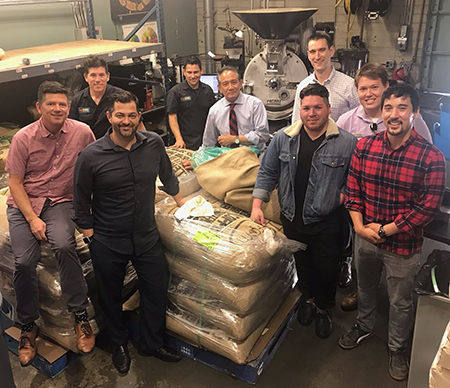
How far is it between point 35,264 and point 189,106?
2091 millimetres

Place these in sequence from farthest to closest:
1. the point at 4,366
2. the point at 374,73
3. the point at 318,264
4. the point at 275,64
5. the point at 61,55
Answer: the point at 275,64 < the point at 61,55 < the point at 318,264 < the point at 374,73 < the point at 4,366

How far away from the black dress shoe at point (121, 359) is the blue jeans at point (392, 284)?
1.51 meters

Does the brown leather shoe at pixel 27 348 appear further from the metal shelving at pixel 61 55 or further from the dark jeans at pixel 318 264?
the metal shelving at pixel 61 55

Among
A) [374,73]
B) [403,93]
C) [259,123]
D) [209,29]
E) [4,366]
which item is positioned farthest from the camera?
[209,29]

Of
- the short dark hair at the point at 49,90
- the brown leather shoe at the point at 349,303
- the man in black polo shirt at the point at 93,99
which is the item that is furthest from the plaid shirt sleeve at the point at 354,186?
the man in black polo shirt at the point at 93,99

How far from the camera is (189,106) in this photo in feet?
13.0

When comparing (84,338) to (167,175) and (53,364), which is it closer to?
(53,364)

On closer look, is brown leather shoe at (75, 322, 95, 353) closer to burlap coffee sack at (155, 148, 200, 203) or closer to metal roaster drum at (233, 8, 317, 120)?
burlap coffee sack at (155, 148, 200, 203)

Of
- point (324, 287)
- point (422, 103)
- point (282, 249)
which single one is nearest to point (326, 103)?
point (282, 249)

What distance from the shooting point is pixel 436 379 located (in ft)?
5.13

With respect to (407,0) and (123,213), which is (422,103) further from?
(123,213)

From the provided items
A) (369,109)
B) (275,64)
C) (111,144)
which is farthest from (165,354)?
(275,64)

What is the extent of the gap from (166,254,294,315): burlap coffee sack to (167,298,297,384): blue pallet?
29cm

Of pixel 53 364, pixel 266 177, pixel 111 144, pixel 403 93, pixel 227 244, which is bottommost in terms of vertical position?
pixel 53 364
